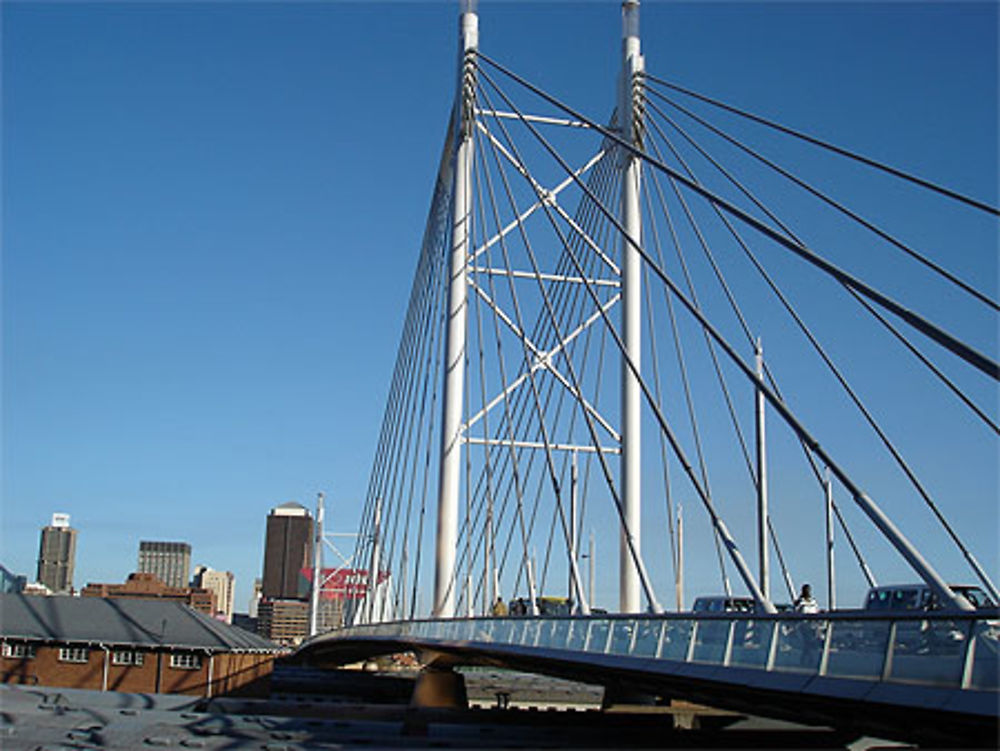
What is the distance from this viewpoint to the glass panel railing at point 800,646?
12.8 meters

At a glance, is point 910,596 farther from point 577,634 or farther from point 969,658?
point 969,658

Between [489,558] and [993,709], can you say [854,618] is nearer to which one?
[993,709]

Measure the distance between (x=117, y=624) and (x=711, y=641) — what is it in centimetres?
4406

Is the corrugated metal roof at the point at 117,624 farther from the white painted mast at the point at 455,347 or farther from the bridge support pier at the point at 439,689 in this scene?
the white painted mast at the point at 455,347

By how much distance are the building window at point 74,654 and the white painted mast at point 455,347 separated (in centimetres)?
2385

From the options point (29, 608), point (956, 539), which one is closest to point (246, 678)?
point (29, 608)

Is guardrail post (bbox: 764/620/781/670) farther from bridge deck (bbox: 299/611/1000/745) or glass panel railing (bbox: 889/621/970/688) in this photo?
glass panel railing (bbox: 889/621/970/688)

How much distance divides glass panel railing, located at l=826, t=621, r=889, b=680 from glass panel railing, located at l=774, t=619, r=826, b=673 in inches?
8.5

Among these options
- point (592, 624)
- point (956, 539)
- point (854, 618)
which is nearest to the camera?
point (854, 618)

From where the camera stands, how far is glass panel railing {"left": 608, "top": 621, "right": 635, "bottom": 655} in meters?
17.8

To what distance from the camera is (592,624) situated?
1934 centimetres

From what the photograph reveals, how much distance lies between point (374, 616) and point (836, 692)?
143ft

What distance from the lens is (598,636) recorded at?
18953 millimetres

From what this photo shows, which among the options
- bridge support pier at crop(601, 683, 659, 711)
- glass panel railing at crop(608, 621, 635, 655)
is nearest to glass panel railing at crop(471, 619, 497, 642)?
bridge support pier at crop(601, 683, 659, 711)
